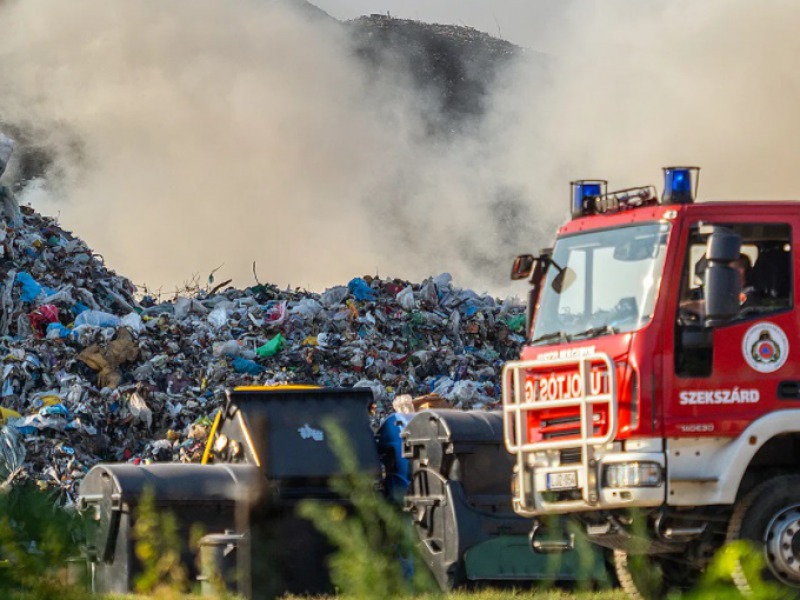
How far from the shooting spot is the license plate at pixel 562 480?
786 cm

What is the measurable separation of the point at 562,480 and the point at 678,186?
1.69 m

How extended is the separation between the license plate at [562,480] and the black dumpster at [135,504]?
8.71 ft

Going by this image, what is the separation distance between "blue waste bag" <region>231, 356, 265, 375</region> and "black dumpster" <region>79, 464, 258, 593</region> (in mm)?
7693

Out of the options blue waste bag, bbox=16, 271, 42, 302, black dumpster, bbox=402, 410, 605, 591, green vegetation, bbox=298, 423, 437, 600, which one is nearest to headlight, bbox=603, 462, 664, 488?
black dumpster, bbox=402, 410, 605, 591

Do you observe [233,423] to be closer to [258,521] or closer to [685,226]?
[258,521]

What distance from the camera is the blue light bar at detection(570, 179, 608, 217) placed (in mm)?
8609

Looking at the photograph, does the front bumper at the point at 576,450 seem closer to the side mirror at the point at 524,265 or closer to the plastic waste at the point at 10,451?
the side mirror at the point at 524,265

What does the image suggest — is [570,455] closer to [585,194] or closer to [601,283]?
[601,283]

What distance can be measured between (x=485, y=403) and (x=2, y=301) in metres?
6.12

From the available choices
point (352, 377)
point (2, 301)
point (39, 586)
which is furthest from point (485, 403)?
point (39, 586)

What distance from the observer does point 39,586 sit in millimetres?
2967

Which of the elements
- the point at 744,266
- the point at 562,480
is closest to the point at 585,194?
the point at 744,266

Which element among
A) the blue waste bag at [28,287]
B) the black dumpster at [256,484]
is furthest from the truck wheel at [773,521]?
the blue waste bag at [28,287]

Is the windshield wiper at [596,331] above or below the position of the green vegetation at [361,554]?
above
